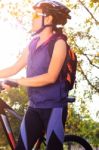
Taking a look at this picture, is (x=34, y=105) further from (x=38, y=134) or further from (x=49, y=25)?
A: (x=49, y=25)

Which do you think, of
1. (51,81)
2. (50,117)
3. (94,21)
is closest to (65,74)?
(51,81)

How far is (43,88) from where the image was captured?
476 centimetres

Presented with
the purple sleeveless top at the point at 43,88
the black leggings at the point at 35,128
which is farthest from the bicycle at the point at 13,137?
the black leggings at the point at 35,128

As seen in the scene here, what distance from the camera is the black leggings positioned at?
4777 mm

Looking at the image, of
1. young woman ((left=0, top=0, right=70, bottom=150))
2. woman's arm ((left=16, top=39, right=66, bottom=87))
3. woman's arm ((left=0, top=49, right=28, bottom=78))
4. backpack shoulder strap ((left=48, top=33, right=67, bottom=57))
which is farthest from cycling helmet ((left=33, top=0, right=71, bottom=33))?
woman's arm ((left=0, top=49, right=28, bottom=78))

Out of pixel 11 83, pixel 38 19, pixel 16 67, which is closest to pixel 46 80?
pixel 11 83

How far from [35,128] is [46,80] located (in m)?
0.59

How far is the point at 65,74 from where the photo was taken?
4672 millimetres

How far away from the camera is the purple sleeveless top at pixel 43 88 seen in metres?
4.70

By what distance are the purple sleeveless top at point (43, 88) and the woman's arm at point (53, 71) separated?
0.11 meters

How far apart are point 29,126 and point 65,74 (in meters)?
0.68

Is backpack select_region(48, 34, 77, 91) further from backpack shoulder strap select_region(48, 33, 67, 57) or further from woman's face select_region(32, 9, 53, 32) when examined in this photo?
woman's face select_region(32, 9, 53, 32)

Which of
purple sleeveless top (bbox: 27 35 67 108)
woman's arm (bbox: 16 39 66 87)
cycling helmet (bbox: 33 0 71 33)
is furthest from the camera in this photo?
cycling helmet (bbox: 33 0 71 33)

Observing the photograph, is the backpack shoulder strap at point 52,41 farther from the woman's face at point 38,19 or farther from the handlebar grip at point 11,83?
the handlebar grip at point 11,83
